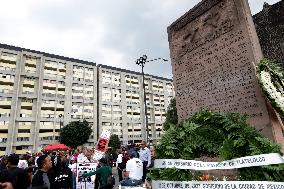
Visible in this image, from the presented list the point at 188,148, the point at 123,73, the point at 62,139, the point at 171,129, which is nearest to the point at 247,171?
the point at 188,148

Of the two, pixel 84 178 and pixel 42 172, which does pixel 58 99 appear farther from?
pixel 42 172

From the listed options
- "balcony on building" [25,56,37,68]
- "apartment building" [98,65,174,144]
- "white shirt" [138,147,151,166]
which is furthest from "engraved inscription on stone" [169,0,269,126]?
"apartment building" [98,65,174,144]

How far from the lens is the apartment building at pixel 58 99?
61875 millimetres

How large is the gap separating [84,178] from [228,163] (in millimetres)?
8519

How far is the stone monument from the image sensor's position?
532 cm

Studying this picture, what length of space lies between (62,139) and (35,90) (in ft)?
55.4

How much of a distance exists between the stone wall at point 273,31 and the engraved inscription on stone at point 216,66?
1.81m

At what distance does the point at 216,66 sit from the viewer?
6.27m

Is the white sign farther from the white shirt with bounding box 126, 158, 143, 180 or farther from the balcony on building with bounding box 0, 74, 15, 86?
the balcony on building with bounding box 0, 74, 15, 86

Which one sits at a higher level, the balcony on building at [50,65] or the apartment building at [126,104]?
the balcony on building at [50,65]

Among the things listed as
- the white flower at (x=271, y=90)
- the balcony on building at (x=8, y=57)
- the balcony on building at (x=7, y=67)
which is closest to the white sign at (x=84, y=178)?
the white flower at (x=271, y=90)

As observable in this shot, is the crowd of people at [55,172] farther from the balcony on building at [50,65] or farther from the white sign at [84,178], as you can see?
the balcony on building at [50,65]

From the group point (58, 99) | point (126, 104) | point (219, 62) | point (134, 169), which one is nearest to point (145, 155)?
point (134, 169)

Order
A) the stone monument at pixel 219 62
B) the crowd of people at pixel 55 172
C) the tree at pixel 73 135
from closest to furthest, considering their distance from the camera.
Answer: the crowd of people at pixel 55 172 → the stone monument at pixel 219 62 → the tree at pixel 73 135
